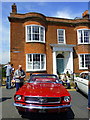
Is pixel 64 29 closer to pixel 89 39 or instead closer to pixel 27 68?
pixel 89 39

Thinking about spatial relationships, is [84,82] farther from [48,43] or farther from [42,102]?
[48,43]

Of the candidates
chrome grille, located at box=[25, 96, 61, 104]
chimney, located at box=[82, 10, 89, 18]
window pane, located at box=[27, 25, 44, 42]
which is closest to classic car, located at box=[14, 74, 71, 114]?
chrome grille, located at box=[25, 96, 61, 104]

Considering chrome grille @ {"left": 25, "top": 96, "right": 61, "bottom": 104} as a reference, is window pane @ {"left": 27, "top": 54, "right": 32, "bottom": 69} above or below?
above

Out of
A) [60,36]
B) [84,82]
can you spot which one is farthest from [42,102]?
[60,36]

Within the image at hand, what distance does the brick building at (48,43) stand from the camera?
51.9ft

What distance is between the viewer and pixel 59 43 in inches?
688

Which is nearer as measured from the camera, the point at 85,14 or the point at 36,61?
the point at 36,61

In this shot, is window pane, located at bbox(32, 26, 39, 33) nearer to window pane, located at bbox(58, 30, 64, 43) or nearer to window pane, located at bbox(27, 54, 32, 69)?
window pane, located at bbox(27, 54, 32, 69)

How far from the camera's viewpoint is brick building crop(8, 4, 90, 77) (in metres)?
15.8

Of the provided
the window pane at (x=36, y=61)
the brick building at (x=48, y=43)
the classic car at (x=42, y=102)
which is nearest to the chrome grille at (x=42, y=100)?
the classic car at (x=42, y=102)

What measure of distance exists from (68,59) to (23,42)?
6.39 meters

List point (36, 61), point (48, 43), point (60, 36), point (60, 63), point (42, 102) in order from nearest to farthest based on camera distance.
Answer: point (42, 102)
point (36, 61)
point (48, 43)
point (60, 36)
point (60, 63)

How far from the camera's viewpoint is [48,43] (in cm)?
1698

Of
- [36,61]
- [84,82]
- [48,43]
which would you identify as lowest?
[84,82]
